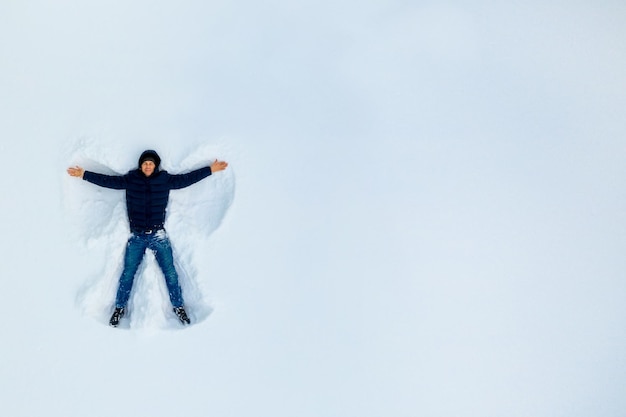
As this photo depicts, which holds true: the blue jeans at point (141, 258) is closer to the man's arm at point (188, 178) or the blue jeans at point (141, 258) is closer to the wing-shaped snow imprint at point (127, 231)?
the wing-shaped snow imprint at point (127, 231)

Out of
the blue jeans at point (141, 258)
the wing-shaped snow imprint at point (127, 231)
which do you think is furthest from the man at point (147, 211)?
the wing-shaped snow imprint at point (127, 231)

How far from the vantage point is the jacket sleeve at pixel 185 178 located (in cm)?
449

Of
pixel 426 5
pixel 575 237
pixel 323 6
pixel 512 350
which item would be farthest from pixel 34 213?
pixel 575 237

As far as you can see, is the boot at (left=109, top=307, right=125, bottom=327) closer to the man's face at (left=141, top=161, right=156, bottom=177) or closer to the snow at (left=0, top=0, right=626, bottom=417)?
the snow at (left=0, top=0, right=626, bottom=417)

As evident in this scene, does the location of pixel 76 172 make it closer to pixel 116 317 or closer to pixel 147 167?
pixel 147 167

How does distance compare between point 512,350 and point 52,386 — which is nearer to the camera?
point 52,386

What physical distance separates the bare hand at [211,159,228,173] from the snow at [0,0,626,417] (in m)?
0.08

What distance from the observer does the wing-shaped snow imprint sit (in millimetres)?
4641

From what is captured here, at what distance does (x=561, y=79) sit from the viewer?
5.04 metres

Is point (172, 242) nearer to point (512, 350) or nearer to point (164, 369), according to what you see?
point (164, 369)

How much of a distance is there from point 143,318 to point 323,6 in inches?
149

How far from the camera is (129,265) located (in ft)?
15.1

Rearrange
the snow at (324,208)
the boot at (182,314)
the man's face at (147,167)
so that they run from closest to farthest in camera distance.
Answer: the man's face at (147,167) → the snow at (324,208) → the boot at (182,314)

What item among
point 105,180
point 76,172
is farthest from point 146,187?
point 76,172
